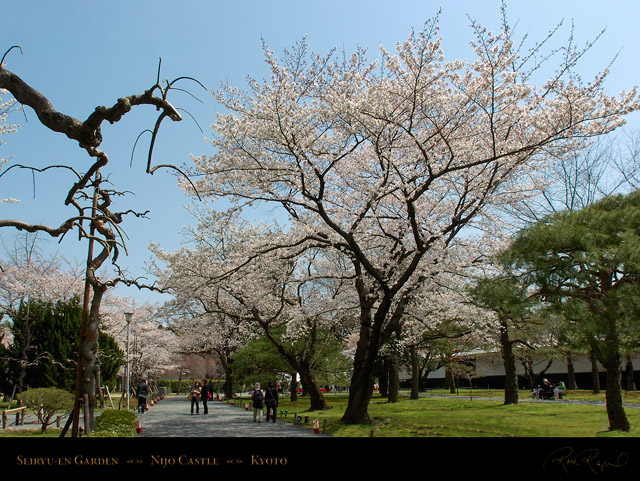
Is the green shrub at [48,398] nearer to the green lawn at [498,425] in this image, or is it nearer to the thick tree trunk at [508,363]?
the green lawn at [498,425]

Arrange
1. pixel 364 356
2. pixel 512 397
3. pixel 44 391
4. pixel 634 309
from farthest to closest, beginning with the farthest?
pixel 512 397 < pixel 364 356 < pixel 44 391 < pixel 634 309

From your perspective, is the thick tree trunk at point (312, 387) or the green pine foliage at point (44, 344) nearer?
the thick tree trunk at point (312, 387)

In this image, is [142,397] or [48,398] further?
[142,397]

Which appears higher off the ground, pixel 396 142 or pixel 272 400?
pixel 396 142

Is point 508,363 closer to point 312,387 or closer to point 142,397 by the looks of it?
point 312,387

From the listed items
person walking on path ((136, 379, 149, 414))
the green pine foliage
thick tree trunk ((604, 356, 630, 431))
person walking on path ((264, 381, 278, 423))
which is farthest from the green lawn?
the green pine foliage

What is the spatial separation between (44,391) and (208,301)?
8.22 m

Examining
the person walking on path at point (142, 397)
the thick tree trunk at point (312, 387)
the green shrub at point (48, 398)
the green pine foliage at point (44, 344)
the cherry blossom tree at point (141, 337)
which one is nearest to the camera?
the green shrub at point (48, 398)

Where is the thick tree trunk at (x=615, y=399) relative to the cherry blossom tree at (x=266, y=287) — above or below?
below

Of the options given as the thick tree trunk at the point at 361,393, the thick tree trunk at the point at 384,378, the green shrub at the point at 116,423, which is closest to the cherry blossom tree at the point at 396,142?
the thick tree trunk at the point at 361,393

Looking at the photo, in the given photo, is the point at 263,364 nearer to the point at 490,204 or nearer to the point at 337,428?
the point at 337,428

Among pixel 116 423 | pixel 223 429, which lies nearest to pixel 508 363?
pixel 223 429

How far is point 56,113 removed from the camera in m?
3.86
